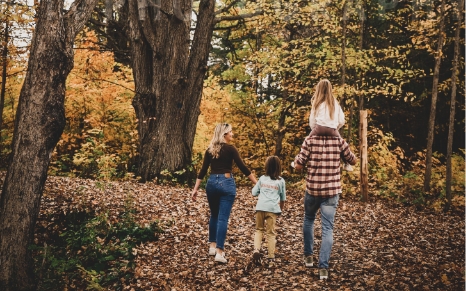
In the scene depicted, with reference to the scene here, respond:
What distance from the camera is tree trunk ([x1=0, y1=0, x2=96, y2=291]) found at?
208 inches

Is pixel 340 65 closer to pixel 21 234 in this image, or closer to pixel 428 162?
pixel 428 162

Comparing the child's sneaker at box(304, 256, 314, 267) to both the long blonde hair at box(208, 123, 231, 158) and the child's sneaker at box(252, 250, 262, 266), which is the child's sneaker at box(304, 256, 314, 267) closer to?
the child's sneaker at box(252, 250, 262, 266)

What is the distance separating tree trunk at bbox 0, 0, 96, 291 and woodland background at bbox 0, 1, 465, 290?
496 centimetres

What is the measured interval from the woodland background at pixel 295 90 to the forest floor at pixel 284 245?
1.67 m

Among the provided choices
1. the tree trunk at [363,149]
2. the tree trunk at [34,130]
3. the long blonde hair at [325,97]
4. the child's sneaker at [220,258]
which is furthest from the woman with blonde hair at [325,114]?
the tree trunk at [363,149]

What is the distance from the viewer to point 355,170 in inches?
520

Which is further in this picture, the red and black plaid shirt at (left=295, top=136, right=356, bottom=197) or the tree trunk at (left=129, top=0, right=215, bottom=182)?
the tree trunk at (left=129, top=0, right=215, bottom=182)

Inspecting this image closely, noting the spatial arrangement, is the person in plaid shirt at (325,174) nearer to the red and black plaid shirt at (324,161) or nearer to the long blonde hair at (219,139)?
the red and black plaid shirt at (324,161)

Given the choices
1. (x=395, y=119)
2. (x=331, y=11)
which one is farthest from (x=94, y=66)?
(x=395, y=119)

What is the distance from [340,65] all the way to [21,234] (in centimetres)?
1062

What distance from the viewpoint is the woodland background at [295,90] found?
1192 centimetres

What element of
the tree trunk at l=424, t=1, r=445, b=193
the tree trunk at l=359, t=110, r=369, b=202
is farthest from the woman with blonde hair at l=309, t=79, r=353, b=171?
the tree trunk at l=424, t=1, r=445, b=193

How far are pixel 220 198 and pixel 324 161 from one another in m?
1.65

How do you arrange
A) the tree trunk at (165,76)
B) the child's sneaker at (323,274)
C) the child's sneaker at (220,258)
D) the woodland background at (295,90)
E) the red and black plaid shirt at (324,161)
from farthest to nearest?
the woodland background at (295,90)
the tree trunk at (165,76)
the child's sneaker at (220,258)
the child's sneaker at (323,274)
the red and black plaid shirt at (324,161)
